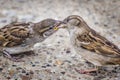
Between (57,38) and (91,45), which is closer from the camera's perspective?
(91,45)

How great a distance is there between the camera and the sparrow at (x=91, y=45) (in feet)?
16.1

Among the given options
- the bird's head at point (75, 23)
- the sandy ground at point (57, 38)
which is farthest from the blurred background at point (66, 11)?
the bird's head at point (75, 23)

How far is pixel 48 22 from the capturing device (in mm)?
5281

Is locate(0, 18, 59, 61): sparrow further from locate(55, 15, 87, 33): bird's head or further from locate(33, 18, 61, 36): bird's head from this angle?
locate(55, 15, 87, 33): bird's head

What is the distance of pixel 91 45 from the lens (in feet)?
16.4

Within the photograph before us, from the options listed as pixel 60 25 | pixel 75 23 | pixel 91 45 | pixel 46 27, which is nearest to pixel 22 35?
pixel 46 27

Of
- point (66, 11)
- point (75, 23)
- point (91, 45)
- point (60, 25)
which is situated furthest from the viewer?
point (66, 11)

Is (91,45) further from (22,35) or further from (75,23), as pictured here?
(22,35)

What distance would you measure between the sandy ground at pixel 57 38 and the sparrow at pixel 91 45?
0.97 ft

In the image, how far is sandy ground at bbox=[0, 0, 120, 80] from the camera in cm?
523

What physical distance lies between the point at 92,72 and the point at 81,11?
6.64 feet

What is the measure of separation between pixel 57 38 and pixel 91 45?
4.11 feet

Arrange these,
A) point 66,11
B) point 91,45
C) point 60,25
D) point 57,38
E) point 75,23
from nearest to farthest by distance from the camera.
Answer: point 91,45 < point 75,23 < point 60,25 < point 57,38 < point 66,11

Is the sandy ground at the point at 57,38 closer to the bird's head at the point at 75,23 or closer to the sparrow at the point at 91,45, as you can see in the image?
the sparrow at the point at 91,45
